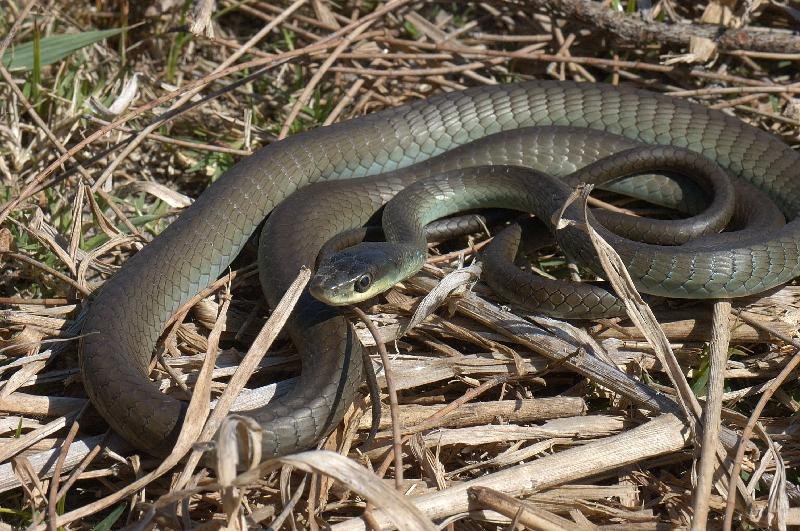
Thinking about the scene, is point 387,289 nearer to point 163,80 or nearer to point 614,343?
point 614,343

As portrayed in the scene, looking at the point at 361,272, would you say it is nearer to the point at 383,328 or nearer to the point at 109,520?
the point at 383,328

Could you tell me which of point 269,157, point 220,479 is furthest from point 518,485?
point 269,157

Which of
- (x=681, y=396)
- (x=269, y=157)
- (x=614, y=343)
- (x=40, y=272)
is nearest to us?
(x=681, y=396)

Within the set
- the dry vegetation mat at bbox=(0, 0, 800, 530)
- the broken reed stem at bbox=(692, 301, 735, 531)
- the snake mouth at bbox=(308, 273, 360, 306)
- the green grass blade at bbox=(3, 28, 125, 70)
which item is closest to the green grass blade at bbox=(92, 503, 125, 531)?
the dry vegetation mat at bbox=(0, 0, 800, 530)

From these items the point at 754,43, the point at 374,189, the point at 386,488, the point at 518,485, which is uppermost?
the point at 754,43

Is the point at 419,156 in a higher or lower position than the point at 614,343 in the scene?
higher

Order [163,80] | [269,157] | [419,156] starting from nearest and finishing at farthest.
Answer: [269,157], [419,156], [163,80]
